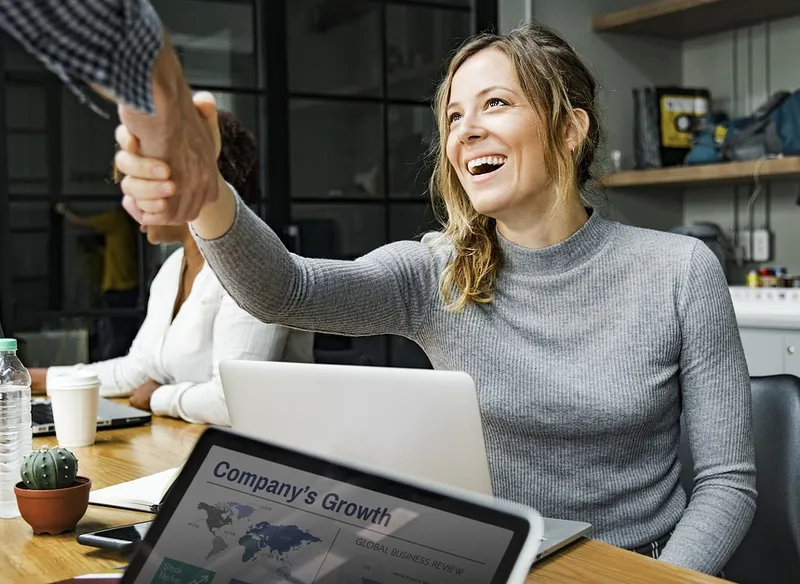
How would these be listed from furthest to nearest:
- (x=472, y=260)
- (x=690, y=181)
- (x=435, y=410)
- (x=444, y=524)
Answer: (x=690, y=181) < (x=472, y=260) < (x=435, y=410) < (x=444, y=524)

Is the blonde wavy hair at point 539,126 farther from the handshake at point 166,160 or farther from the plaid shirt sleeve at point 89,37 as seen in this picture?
the plaid shirt sleeve at point 89,37

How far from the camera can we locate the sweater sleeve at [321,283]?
3.86 feet

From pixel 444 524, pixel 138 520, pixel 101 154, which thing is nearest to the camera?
pixel 444 524

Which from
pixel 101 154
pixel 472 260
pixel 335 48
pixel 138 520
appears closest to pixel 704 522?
pixel 472 260

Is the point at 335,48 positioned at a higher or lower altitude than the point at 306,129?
higher

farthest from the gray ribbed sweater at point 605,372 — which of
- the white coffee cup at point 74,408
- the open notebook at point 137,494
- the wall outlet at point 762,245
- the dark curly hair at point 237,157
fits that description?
the wall outlet at point 762,245

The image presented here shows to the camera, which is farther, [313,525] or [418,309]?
[418,309]

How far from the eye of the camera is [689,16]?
157 inches

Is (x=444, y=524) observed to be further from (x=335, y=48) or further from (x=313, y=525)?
(x=335, y=48)

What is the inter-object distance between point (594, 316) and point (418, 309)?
279 millimetres

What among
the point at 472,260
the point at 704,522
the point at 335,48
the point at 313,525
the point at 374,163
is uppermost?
the point at 335,48

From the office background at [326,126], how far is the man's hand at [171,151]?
2796mm

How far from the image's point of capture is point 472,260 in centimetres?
150

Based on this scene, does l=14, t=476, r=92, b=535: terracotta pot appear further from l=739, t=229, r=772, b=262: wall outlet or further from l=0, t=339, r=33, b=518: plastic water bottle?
l=739, t=229, r=772, b=262: wall outlet
